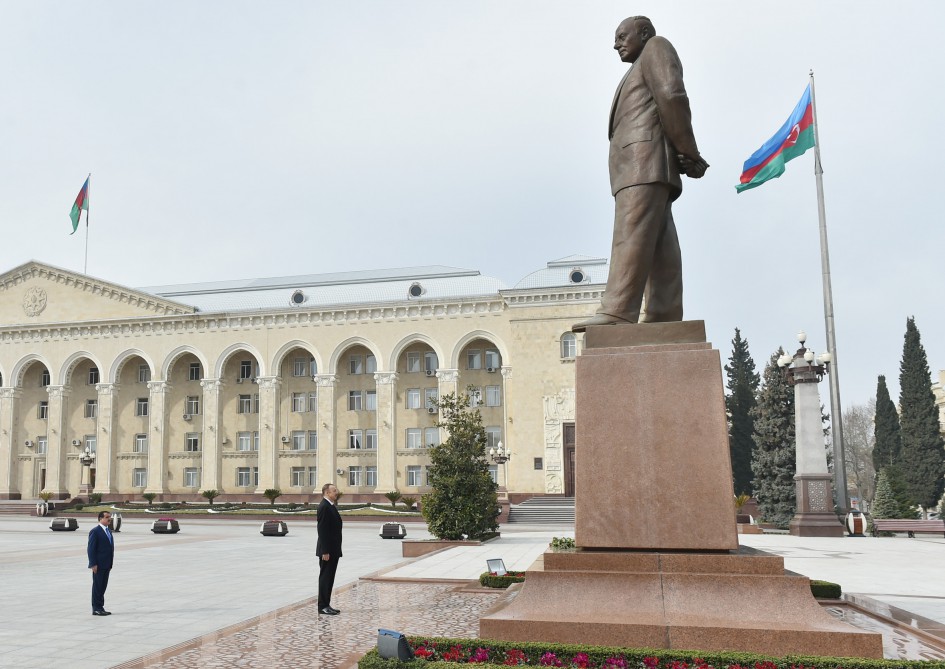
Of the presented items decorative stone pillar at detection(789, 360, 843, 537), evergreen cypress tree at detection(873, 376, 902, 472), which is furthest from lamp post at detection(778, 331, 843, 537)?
evergreen cypress tree at detection(873, 376, 902, 472)

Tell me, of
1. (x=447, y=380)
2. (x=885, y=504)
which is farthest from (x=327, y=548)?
(x=447, y=380)

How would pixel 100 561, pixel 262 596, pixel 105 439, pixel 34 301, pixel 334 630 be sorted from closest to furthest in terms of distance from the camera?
1. pixel 334 630
2. pixel 100 561
3. pixel 262 596
4. pixel 105 439
5. pixel 34 301

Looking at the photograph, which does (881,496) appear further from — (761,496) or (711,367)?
(711,367)

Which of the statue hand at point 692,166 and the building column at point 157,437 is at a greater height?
the statue hand at point 692,166

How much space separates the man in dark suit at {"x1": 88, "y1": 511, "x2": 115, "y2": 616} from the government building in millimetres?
30699

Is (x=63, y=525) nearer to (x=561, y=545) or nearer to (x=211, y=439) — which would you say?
(x=211, y=439)

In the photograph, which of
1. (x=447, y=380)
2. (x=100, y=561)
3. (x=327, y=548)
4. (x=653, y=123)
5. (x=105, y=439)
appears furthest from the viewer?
(x=105, y=439)

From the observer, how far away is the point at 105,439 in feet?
149

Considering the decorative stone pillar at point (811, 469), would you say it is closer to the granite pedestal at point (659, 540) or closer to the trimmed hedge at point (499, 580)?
the trimmed hedge at point (499, 580)

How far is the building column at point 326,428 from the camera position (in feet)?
140

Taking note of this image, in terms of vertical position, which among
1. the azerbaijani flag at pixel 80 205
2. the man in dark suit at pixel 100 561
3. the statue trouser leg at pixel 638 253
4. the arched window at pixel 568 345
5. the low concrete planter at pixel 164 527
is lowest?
the low concrete planter at pixel 164 527

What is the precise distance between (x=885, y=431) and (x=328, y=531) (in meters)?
46.5

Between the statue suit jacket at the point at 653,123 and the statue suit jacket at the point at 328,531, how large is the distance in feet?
16.1

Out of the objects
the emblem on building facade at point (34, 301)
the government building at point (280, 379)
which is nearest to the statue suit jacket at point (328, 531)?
the government building at point (280, 379)
